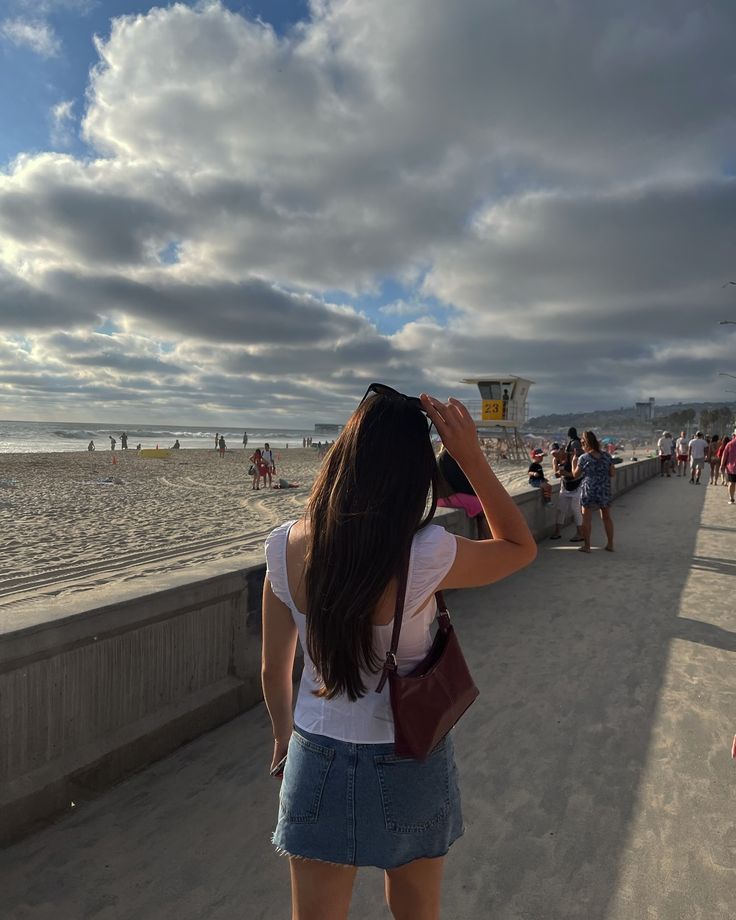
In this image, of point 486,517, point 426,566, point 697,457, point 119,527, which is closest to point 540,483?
point 119,527

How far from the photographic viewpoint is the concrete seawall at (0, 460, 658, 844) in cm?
252

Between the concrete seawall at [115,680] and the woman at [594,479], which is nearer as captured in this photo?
the concrete seawall at [115,680]

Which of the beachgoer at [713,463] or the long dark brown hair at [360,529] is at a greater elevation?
the long dark brown hair at [360,529]

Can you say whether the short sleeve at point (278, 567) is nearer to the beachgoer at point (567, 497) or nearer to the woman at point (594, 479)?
the woman at point (594, 479)

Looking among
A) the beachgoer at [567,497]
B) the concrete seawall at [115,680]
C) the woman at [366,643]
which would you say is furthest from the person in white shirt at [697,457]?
the woman at [366,643]

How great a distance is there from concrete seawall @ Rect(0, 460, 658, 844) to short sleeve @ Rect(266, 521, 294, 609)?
1.60 m

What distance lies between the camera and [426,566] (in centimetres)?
138

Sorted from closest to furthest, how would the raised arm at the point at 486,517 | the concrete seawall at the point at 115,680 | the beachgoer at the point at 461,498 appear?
the raised arm at the point at 486,517
the concrete seawall at the point at 115,680
the beachgoer at the point at 461,498

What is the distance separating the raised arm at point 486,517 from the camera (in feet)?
4.79

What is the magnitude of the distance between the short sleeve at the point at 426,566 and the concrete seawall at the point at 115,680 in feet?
6.33

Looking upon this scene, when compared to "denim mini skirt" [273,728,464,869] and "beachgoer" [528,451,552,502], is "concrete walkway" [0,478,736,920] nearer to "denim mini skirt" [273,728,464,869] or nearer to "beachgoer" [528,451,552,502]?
"denim mini skirt" [273,728,464,869]

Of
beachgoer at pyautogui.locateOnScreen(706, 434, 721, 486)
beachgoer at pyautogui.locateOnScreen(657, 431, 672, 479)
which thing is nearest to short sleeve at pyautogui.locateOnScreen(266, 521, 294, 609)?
beachgoer at pyautogui.locateOnScreen(706, 434, 721, 486)

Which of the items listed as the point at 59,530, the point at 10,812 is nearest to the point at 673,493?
the point at 59,530

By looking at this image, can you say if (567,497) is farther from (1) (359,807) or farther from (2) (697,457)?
(2) (697,457)
